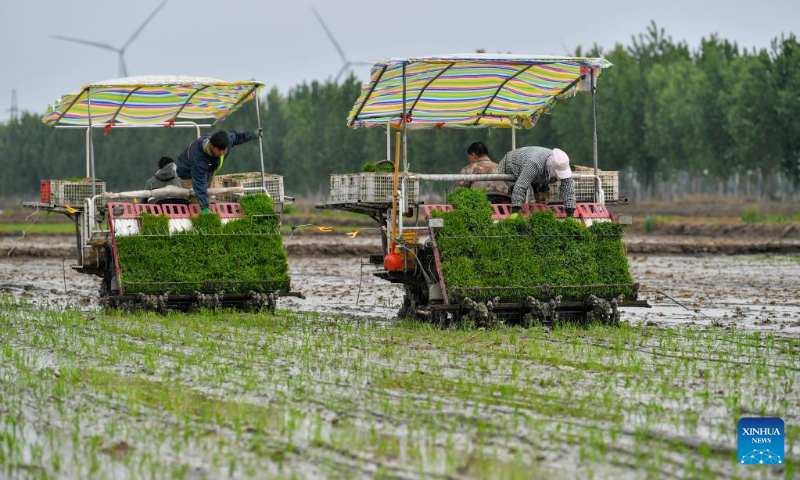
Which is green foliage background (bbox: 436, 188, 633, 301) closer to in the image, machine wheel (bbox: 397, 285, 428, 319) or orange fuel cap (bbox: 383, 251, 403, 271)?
orange fuel cap (bbox: 383, 251, 403, 271)

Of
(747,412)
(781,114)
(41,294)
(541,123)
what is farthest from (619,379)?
(541,123)

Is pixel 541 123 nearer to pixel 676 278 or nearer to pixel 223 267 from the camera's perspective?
pixel 676 278

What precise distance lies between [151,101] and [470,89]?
18.3 feet

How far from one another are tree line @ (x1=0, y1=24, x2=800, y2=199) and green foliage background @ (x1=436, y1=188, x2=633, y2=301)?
2487 cm

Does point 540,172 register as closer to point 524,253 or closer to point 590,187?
point 590,187

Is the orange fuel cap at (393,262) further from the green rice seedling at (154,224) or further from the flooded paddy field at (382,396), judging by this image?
the green rice seedling at (154,224)

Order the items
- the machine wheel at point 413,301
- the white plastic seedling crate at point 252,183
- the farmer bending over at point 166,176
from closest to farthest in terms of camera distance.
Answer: the machine wheel at point 413,301 < the white plastic seedling crate at point 252,183 < the farmer bending over at point 166,176

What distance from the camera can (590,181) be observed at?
15.0 m

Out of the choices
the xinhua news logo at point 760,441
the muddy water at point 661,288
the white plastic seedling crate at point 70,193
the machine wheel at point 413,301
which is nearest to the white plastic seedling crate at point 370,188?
the muddy water at point 661,288

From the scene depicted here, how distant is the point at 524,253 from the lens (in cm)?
1377

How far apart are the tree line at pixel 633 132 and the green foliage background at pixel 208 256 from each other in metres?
23.8

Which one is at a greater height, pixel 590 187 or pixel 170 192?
pixel 170 192

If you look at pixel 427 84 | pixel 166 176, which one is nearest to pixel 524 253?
pixel 427 84

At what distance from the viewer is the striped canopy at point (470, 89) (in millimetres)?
14062
